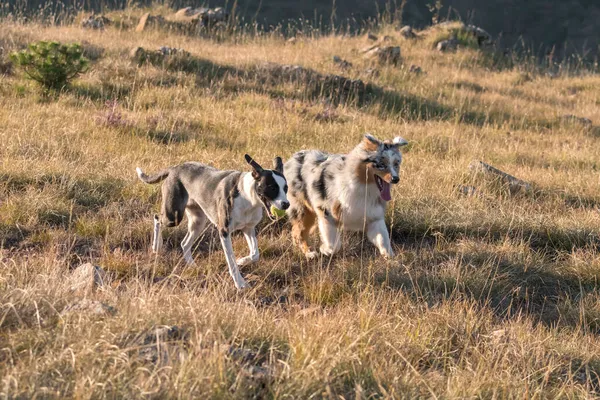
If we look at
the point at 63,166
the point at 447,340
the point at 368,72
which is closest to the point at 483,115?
the point at 368,72

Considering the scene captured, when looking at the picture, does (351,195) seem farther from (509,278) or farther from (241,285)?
(509,278)

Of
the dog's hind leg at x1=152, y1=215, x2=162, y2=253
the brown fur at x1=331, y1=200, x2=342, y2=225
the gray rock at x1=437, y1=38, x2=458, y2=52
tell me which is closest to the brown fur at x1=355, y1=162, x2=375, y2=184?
the brown fur at x1=331, y1=200, x2=342, y2=225

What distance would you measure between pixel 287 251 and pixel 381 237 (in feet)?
2.76

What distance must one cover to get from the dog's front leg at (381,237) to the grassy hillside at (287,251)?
Answer: 0.43 feet

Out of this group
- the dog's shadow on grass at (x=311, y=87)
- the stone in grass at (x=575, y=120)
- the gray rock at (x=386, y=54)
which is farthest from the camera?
the gray rock at (x=386, y=54)

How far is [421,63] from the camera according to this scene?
15.5 m

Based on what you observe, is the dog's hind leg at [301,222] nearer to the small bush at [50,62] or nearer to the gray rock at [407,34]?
the small bush at [50,62]

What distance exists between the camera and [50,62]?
10.8 meters

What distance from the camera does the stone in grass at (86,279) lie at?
464 centimetres

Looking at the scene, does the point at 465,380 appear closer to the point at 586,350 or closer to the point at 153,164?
the point at 586,350

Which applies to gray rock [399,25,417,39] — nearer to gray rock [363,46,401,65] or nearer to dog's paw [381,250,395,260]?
gray rock [363,46,401,65]

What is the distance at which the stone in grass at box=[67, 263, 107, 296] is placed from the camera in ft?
15.2

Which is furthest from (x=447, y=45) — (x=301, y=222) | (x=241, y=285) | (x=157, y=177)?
(x=241, y=285)

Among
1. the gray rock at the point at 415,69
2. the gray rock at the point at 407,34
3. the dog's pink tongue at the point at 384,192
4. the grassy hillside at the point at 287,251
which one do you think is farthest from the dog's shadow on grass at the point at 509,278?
the gray rock at the point at 407,34
